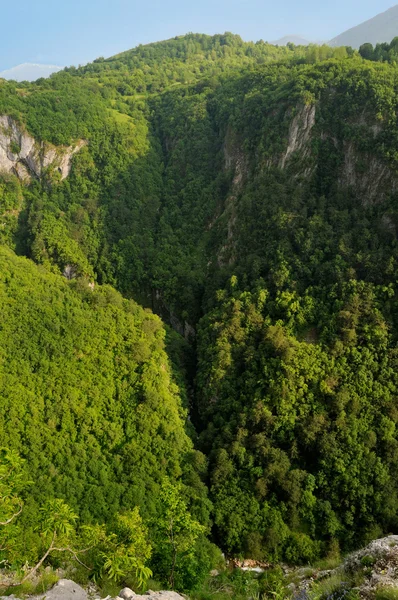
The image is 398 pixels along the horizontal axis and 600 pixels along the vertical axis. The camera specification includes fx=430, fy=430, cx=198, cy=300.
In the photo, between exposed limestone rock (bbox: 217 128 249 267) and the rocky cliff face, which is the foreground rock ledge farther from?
the rocky cliff face

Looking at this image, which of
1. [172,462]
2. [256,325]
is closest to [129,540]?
[172,462]

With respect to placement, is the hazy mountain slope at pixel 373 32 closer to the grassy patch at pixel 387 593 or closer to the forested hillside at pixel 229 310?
the forested hillside at pixel 229 310

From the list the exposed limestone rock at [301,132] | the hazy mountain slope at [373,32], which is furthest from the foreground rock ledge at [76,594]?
the hazy mountain slope at [373,32]

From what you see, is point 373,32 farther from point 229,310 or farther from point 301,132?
point 229,310

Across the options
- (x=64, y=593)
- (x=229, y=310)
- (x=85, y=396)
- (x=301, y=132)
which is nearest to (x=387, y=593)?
(x=64, y=593)

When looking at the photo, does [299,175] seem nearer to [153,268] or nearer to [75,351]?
[153,268]

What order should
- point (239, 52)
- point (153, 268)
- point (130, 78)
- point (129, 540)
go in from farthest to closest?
1. point (239, 52)
2. point (130, 78)
3. point (153, 268)
4. point (129, 540)

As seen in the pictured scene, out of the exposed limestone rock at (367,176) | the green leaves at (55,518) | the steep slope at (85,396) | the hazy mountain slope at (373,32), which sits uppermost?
the hazy mountain slope at (373,32)
